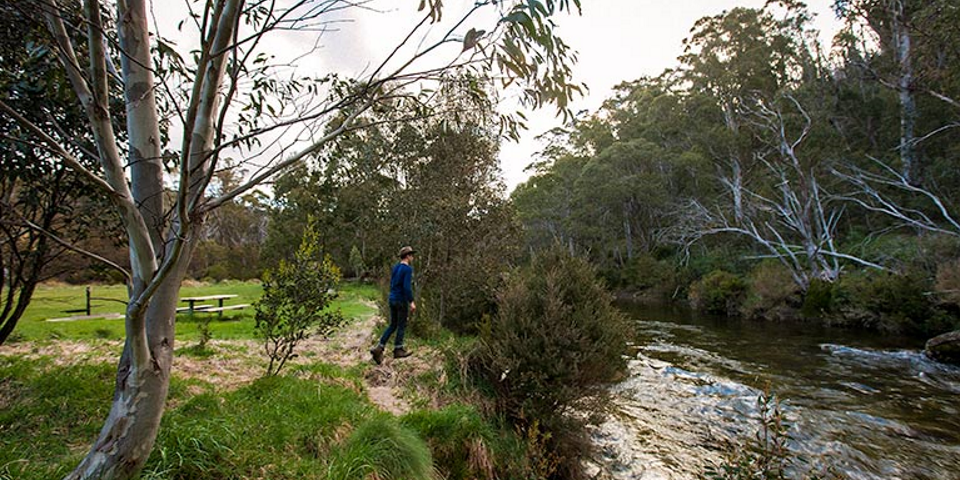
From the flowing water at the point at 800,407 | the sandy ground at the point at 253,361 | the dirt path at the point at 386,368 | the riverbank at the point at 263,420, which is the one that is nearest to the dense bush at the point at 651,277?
the flowing water at the point at 800,407

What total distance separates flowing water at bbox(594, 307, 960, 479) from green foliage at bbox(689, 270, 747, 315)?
7791 millimetres

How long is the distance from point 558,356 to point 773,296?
713 inches

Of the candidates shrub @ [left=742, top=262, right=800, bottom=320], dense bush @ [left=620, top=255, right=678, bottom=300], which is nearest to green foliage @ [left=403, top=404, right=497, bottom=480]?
shrub @ [left=742, top=262, right=800, bottom=320]

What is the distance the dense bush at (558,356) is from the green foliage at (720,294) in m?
18.1

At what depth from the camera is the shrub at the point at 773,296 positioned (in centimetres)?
1839

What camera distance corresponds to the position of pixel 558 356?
5082 mm

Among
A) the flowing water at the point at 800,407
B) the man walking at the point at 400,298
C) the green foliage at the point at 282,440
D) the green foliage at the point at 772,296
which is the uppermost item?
the man walking at the point at 400,298

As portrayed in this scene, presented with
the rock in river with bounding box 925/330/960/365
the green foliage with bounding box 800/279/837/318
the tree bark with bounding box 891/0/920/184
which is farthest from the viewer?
the tree bark with bounding box 891/0/920/184

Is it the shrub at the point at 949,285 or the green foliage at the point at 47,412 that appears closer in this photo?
the green foliage at the point at 47,412

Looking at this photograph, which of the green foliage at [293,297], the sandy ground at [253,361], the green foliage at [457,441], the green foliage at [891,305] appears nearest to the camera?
the green foliage at [457,441]

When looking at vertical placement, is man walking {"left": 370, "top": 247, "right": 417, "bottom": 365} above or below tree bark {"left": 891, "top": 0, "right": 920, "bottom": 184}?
below

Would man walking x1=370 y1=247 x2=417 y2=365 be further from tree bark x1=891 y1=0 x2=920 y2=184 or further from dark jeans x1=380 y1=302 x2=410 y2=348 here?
tree bark x1=891 y1=0 x2=920 y2=184

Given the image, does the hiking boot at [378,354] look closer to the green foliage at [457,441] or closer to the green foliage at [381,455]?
the green foliage at [457,441]

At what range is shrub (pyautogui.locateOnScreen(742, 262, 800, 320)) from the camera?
18.4 m
